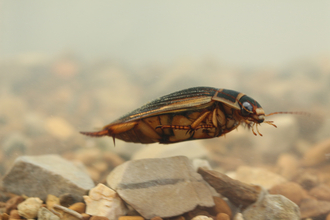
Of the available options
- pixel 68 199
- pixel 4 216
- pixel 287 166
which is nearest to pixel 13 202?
pixel 4 216

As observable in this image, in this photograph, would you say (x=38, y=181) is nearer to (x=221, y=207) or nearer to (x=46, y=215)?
(x=46, y=215)

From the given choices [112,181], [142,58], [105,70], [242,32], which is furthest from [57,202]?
[242,32]

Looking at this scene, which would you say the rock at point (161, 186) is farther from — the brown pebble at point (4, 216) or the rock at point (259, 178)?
the brown pebble at point (4, 216)

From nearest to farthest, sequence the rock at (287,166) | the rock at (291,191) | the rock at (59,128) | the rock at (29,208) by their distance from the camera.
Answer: the rock at (29,208) → the rock at (291,191) → the rock at (287,166) → the rock at (59,128)

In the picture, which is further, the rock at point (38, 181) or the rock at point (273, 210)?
the rock at point (38, 181)

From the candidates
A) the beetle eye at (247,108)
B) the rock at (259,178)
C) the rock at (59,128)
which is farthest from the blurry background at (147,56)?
the beetle eye at (247,108)

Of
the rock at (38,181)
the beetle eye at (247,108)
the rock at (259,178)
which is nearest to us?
the beetle eye at (247,108)

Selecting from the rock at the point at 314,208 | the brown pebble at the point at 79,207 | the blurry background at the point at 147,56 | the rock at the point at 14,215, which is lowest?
the rock at the point at 14,215
